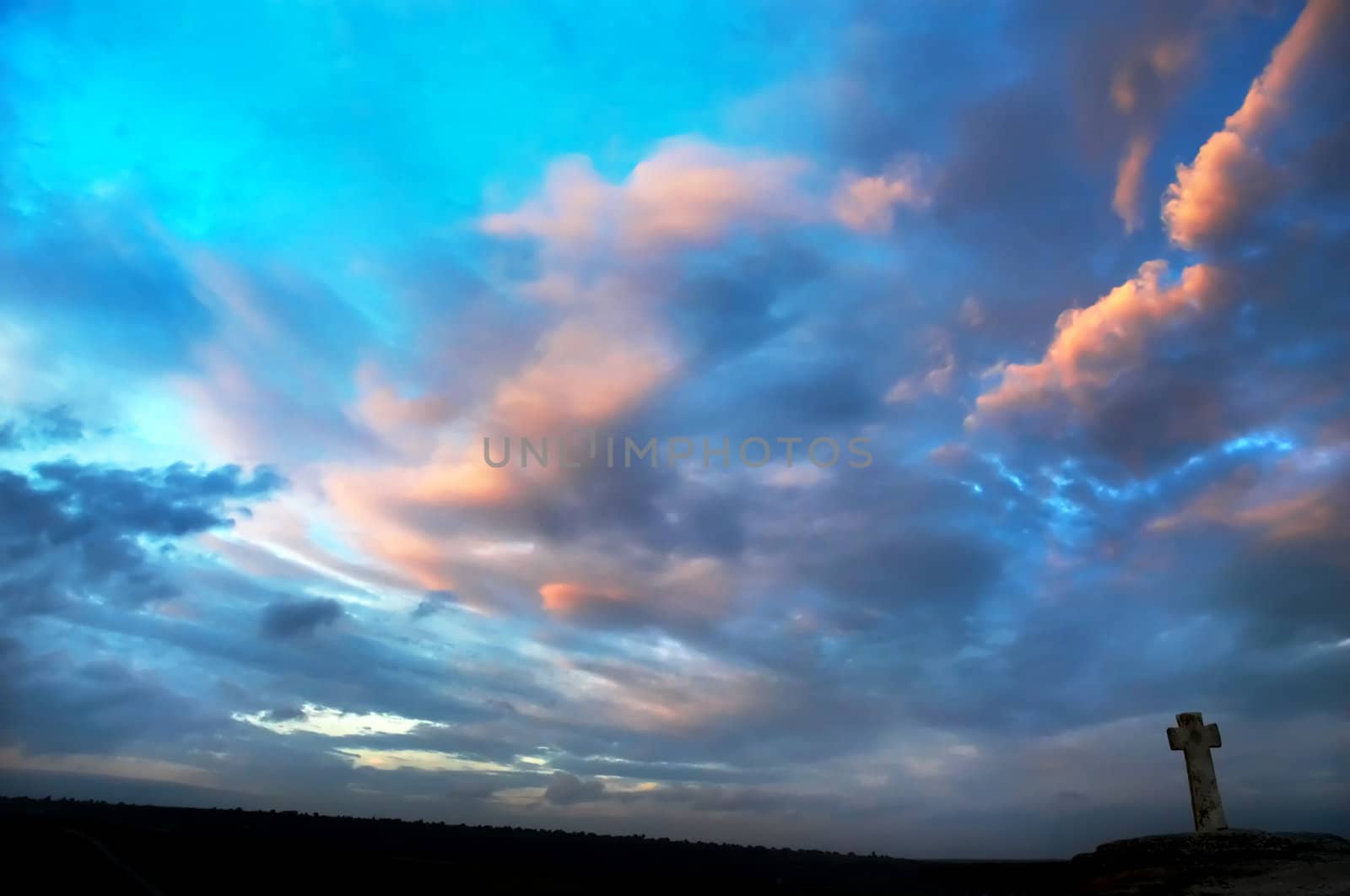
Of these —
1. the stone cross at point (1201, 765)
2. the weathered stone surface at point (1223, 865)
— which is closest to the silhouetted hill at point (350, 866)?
the weathered stone surface at point (1223, 865)

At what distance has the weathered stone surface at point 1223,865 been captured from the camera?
57.1ft

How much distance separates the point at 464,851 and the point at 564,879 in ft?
177

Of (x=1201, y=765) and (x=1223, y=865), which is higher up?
(x=1201, y=765)

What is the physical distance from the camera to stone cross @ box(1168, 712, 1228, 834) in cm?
2305

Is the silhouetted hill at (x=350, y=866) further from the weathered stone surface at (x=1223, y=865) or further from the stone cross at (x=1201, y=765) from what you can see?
the stone cross at (x=1201, y=765)

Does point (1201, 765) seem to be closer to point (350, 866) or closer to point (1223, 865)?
point (1223, 865)

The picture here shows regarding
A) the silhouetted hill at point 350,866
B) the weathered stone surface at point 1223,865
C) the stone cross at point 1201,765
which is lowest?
the silhouetted hill at point 350,866

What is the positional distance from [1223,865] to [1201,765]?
192 inches

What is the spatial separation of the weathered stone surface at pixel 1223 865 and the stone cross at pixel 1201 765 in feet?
6.07

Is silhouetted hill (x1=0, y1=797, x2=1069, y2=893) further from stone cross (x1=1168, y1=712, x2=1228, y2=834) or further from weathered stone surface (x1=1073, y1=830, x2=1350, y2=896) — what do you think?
stone cross (x1=1168, y1=712, x2=1228, y2=834)

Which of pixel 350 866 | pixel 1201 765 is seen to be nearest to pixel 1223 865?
pixel 1201 765

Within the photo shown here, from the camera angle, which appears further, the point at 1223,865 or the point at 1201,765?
the point at 1201,765

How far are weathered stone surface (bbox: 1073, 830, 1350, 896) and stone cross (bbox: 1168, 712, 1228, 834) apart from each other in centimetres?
185

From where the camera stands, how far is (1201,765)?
77.8 feet
